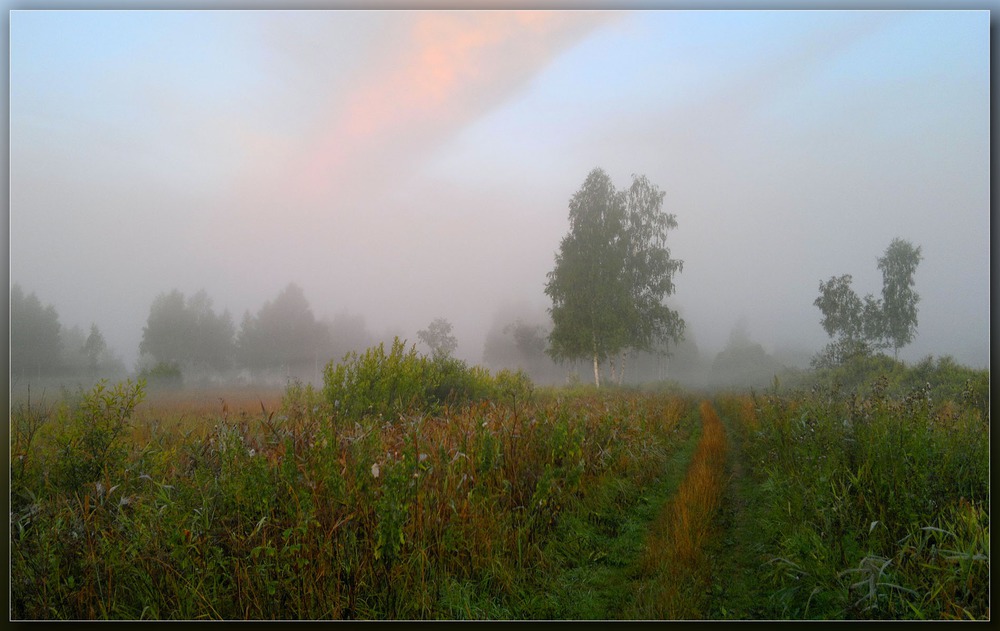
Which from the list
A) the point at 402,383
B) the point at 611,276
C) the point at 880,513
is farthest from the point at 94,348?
the point at 880,513

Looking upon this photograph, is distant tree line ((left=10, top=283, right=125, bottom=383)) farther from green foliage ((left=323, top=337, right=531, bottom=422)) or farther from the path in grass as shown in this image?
the path in grass

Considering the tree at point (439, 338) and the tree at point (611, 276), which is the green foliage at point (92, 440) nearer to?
Result: the tree at point (439, 338)

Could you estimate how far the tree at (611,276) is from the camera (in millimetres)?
5590

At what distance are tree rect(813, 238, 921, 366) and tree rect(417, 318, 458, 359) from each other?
331 centimetres

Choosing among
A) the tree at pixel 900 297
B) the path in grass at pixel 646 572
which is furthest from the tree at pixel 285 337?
the tree at pixel 900 297

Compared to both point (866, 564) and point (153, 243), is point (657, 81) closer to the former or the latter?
point (866, 564)

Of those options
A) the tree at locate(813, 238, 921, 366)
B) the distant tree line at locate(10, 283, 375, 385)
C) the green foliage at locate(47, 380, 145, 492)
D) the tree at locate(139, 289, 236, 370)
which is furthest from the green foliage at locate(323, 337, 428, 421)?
the tree at locate(813, 238, 921, 366)

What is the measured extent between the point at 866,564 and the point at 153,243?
19.8 feet

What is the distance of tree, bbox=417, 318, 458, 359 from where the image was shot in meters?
5.57

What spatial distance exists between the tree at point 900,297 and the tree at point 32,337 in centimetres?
697

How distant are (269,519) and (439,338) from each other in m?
2.12

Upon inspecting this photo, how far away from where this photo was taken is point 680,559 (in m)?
4.61

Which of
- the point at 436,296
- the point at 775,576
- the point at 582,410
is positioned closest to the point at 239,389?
the point at 436,296

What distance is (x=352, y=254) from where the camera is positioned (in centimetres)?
560
